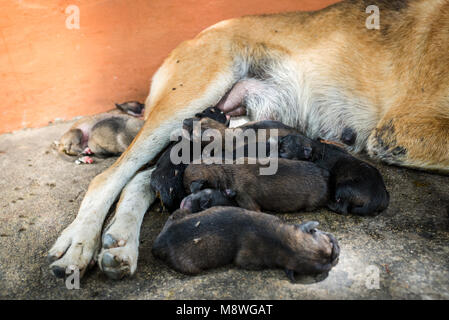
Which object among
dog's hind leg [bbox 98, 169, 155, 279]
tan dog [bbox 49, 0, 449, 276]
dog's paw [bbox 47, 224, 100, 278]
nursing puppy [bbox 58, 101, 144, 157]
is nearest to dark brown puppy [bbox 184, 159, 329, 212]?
dog's hind leg [bbox 98, 169, 155, 279]

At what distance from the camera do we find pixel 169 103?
3166 mm

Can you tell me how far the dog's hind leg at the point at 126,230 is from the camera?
211 cm

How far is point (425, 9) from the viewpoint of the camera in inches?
127

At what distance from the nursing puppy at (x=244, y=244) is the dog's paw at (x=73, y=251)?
1.37 feet

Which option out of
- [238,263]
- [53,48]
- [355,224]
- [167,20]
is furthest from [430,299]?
[53,48]

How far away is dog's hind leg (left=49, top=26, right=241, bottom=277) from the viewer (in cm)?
264

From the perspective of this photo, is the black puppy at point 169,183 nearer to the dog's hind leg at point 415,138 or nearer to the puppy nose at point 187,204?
the puppy nose at point 187,204

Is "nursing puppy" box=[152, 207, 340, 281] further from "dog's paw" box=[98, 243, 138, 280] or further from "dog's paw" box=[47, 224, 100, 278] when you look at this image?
"dog's paw" box=[47, 224, 100, 278]

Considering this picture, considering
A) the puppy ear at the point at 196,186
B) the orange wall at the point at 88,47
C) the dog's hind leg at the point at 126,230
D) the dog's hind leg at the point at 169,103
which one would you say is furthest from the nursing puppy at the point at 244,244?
the orange wall at the point at 88,47

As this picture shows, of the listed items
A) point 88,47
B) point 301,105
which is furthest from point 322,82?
point 88,47

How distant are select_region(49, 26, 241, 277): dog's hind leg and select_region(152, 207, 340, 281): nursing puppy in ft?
2.08

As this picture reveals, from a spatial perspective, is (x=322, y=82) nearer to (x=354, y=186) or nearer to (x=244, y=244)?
(x=354, y=186)

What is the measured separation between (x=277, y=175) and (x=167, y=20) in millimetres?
2223

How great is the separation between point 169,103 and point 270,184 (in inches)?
45.4
